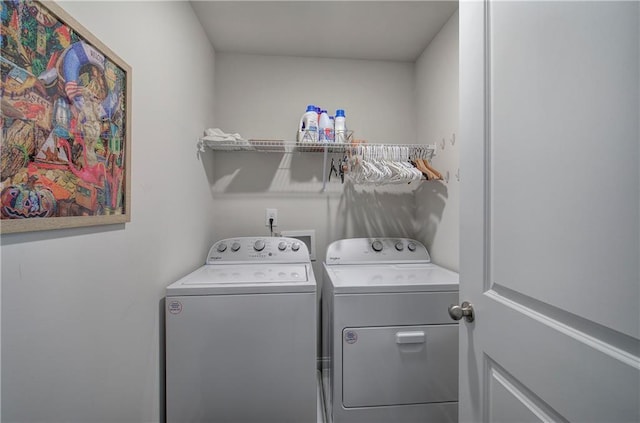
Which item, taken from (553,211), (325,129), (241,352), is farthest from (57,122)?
(325,129)

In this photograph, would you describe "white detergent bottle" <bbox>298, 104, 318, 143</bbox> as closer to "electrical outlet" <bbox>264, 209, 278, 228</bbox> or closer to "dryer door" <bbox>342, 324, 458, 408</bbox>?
"electrical outlet" <bbox>264, 209, 278, 228</bbox>

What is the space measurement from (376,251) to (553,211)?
1.44 m

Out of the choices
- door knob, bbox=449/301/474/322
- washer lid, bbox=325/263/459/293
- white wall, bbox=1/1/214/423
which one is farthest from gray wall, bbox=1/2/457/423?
door knob, bbox=449/301/474/322

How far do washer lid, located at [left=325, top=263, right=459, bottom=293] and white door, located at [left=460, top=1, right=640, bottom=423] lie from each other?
1.83 feet

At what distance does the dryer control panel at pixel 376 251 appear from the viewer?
1899 millimetres

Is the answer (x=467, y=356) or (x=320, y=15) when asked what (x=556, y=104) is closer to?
(x=467, y=356)

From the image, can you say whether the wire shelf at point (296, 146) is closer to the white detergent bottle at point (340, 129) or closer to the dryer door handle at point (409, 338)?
the white detergent bottle at point (340, 129)

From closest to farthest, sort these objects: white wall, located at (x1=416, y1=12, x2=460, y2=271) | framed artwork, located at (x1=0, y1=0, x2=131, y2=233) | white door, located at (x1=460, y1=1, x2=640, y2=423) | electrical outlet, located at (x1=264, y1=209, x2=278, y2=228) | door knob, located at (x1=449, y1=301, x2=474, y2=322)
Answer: white door, located at (x1=460, y1=1, x2=640, y2=423), framed artwork, located at (x1=0, y1=0, x2=131, y2=233), door knob, located at (x1=449, y1=301, x2=474, y2=322), white wall, located at (x1=416, y1=12, x2=460, y2=271), electrical outlet, located at (x1=264, y1=209, x2=278, y2=228)

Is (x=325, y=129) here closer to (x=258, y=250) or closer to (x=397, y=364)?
(x=258, y=250)

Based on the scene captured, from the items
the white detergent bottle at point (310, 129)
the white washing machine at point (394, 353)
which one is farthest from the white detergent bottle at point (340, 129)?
the white washing machine at point (394, 353)

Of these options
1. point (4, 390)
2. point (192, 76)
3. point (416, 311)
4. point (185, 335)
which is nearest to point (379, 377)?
point (416, 311)

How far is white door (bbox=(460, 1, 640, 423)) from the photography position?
0.43 m

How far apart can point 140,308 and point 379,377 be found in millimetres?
1196

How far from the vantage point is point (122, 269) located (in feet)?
3.18
